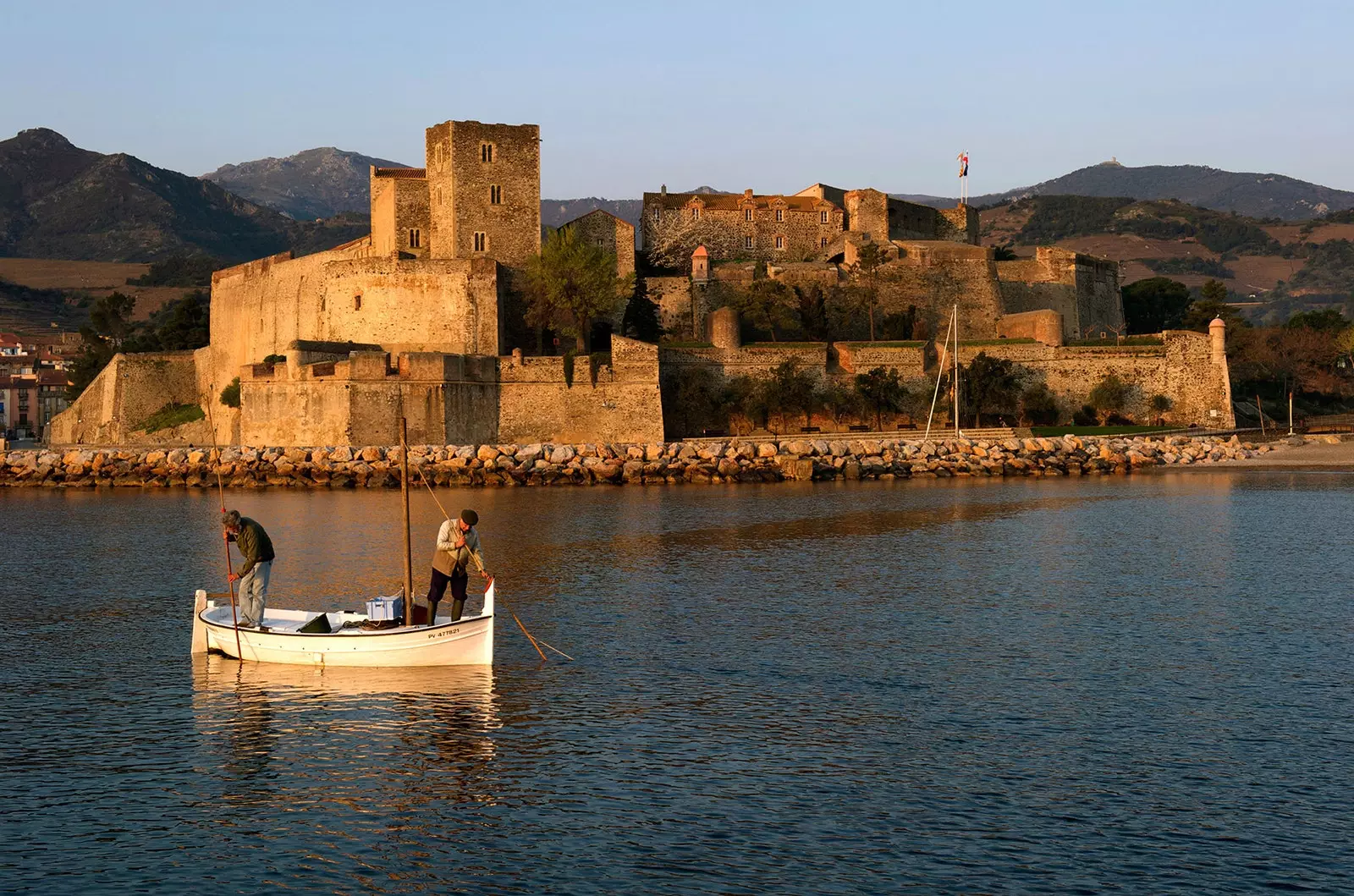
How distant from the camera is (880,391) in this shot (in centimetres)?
4606

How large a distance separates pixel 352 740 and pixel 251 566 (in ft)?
11.3

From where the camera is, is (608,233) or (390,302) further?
(608,233)

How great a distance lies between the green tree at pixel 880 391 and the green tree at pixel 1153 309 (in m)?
19.8

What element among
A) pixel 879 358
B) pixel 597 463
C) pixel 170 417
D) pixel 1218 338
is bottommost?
pixel 597 463

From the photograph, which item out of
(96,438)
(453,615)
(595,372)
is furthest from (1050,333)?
(453,615)

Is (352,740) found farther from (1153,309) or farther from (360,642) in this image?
(1153,309)

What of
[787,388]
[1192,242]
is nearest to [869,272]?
[787,388]

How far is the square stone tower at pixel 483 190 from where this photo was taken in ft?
148

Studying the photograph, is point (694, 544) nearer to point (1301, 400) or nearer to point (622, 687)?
point (622, 687)

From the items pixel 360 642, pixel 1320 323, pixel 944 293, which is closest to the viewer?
pixel 360 642

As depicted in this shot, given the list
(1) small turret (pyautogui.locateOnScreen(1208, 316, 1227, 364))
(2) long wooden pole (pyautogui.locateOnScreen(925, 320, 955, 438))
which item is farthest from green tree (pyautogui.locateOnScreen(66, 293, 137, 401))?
(1) small turret (pyautogui.locateOnScreen(1208, 316, 1227, 364))

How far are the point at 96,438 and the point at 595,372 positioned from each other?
723 inches

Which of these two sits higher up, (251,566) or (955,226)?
(955,226)

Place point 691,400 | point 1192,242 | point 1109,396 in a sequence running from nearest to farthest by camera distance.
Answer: point 691,400
point 1109,396
point 1192,242
